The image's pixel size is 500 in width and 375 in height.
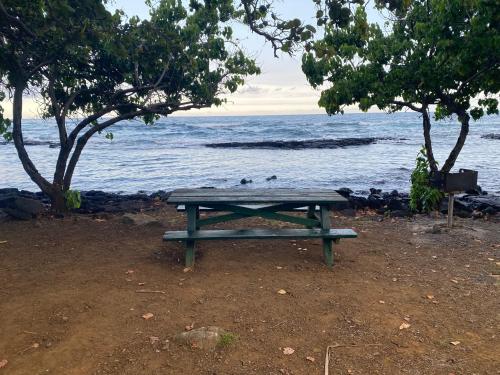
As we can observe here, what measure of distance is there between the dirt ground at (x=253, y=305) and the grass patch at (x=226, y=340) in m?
0.07

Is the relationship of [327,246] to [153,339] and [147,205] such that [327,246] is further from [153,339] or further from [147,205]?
[147,205]

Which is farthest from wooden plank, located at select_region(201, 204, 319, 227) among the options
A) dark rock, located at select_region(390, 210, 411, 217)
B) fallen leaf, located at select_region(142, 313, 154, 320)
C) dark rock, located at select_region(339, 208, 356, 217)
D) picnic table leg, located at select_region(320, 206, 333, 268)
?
dark rock, located at select_region(390, 210, 411, 217)

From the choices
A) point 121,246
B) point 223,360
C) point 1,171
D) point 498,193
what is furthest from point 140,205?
point 1,171

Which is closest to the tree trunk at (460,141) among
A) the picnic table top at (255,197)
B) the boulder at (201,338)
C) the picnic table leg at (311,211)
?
the picnic table leg at (311,211)

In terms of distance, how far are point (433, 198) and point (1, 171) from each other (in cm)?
2467

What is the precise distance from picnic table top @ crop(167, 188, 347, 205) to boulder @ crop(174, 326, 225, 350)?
1981 mm

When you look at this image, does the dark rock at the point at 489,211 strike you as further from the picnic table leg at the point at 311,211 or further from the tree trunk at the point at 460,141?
the picnic table leg at the point at 311,211

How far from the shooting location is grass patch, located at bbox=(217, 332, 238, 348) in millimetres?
4070

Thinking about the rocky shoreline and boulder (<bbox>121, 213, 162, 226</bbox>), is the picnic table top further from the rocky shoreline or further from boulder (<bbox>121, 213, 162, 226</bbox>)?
the rocky shoreline

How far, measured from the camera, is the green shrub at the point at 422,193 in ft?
34.4

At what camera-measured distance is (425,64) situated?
33.3 ft

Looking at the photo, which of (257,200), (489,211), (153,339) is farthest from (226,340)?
(489,211)

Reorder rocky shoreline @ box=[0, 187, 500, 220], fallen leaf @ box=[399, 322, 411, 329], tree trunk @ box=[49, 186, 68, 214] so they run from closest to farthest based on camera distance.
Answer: fallen leaf @ box=[399, 322, 411, 329], rocky shoreline @ box=[0, 187, 500, 220], tree trunk @ box=[49, 186, 68, 214]

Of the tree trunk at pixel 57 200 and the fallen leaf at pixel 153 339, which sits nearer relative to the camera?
the fallen leaf at pixel 153 339
